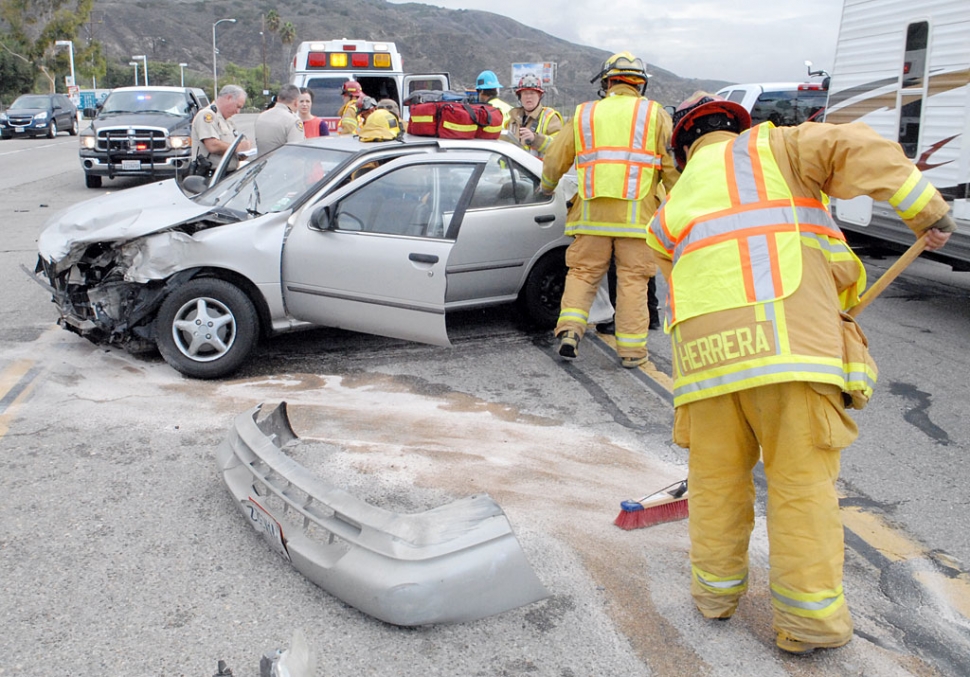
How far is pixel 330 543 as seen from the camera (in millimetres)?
3229

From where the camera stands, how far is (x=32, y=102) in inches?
1220

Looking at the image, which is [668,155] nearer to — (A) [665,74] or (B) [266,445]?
(B) [266,445]

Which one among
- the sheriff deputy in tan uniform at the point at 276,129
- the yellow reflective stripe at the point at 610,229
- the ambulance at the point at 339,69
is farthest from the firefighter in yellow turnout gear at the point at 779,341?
the ambulance at the point at 339,69

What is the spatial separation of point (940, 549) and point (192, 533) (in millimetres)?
3044

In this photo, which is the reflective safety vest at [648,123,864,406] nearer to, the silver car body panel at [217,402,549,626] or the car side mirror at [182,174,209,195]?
the silver car body panel at [217,402,549,626]

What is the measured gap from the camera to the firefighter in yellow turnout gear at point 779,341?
9.14ft

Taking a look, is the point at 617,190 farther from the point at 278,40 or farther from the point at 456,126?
the point at 278,40

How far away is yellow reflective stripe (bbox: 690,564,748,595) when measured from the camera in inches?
120

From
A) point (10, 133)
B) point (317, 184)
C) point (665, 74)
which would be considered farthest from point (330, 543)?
point (665, 74)

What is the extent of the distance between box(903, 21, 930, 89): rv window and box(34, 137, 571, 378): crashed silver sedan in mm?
3938

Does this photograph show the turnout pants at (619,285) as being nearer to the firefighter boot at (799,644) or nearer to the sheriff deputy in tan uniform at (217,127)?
the firefighter boot at (799,644)

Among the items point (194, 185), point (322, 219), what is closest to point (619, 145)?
point (322, 219)

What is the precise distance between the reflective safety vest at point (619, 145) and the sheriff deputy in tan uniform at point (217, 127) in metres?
4.01

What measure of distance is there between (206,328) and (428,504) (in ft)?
7.73
